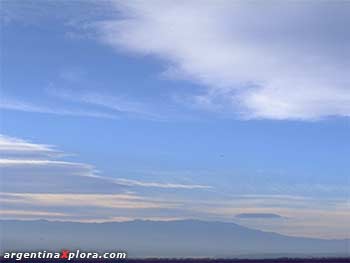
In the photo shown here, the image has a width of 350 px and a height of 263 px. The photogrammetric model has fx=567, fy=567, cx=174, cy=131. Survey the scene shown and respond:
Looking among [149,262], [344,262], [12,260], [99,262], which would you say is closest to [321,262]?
[344,262]

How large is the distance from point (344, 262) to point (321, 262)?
8.52 feet

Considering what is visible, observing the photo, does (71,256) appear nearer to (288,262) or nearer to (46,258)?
(46,258)

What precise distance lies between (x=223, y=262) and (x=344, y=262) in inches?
453

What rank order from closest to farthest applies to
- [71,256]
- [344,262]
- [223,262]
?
[71,256] < [223,262] < [344,262]

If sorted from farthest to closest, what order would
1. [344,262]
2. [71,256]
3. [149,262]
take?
[344,262] < [149,262] < [71,256]

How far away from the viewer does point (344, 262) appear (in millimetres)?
50219

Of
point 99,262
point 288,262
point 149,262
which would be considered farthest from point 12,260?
point 288,262

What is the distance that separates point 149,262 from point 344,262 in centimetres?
1834

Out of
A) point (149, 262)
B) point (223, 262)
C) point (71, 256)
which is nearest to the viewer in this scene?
point (71, 256)

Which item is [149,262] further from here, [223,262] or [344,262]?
[344,262]

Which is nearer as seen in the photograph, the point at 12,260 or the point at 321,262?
the point at 12,260

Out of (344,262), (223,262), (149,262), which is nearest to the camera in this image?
(149,262)

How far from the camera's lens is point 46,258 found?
121 feet

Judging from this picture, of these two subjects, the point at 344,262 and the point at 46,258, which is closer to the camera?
the point at 46,258
